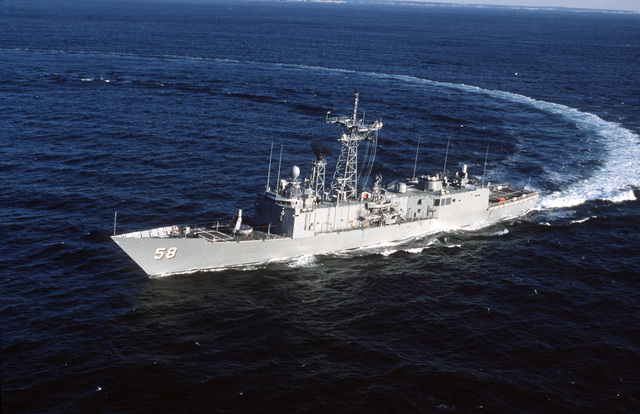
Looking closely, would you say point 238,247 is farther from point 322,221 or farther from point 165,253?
point 322,221

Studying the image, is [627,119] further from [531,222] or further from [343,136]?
[343,136]

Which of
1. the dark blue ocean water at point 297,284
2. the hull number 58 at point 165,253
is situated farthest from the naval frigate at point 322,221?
the dark blue ocean water at point 297,284

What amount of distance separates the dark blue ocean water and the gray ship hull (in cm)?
128

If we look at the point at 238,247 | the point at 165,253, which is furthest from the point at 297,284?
the point at 165,253

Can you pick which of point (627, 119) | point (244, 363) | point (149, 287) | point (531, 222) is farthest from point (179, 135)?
point (627, 119)

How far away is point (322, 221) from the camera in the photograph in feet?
200

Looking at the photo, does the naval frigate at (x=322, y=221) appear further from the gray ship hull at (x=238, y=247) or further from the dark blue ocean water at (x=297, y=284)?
the dark blue ocean water at (x=297, y=284)

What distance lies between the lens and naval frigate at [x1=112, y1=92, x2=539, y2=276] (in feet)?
180

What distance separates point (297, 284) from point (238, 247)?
22.6 feet

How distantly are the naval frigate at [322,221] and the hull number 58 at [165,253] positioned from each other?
0.09 ft

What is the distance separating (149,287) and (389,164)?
49475 mm

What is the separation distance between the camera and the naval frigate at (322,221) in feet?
180

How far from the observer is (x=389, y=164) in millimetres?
91750

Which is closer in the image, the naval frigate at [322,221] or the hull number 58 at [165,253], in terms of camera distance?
the hull number 58 at [165,253]
